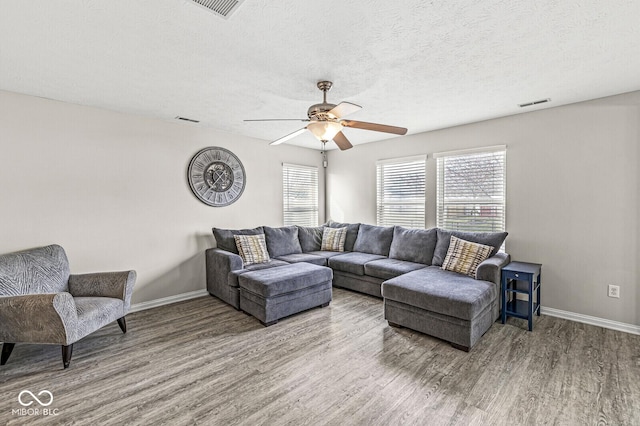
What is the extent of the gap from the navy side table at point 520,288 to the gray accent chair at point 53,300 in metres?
4.02

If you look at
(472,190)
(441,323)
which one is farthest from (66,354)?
(472,190)

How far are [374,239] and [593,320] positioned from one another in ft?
9.12

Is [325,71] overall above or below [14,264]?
above

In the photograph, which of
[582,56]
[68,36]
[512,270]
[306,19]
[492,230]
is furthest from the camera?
[492,230]

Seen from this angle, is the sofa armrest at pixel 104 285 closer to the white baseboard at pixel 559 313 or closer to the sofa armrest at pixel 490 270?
the white baseboard at pixel 559 313

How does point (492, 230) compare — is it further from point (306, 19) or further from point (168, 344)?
point (168, 344)

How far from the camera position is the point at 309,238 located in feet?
17.1

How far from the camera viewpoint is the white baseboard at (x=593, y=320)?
2.96m

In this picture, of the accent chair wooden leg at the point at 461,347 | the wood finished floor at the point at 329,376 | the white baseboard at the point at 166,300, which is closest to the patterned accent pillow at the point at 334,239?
the wood finished floor at the point at 329,376

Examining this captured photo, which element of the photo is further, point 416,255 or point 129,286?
point 416,255

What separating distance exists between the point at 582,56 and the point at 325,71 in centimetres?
202

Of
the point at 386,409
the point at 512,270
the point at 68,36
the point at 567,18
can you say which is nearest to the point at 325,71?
the point at 567,18

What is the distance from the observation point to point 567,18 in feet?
5.88

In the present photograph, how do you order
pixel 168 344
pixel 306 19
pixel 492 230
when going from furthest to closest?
1. pixel 492 230
2. pixel 168 344
3. pixel 306 19
